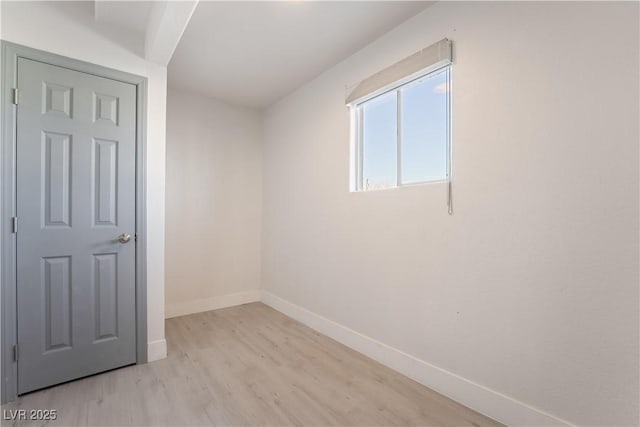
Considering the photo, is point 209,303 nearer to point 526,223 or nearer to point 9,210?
point 9,210

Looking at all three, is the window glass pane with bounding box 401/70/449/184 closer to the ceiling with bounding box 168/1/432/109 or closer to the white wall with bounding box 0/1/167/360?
the ceiling with bounding box 168/1/432/109

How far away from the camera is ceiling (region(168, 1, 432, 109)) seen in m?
2.09

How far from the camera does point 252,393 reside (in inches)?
77.0

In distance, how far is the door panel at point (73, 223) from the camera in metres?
1.90

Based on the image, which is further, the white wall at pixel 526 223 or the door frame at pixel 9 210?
the door frame at pixel 9 210

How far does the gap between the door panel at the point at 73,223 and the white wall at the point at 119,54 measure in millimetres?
123

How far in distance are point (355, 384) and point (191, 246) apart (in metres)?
2.48

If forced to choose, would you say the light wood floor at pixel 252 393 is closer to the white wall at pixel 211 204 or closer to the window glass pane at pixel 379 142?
the white wall at pixel 211 204

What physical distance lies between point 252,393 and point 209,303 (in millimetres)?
1933

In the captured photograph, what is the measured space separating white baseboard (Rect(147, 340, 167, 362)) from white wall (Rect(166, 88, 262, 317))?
107 cm

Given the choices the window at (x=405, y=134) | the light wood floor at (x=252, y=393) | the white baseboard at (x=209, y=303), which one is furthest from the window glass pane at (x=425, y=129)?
the white baseboard at (x=209, y=303)

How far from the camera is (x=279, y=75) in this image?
10.1 feet

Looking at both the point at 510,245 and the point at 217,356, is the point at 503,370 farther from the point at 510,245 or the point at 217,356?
the point at 217,356

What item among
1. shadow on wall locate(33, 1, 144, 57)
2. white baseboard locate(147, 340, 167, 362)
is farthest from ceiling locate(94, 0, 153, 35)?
white baseboard locate(147, 340, 167, 362)
